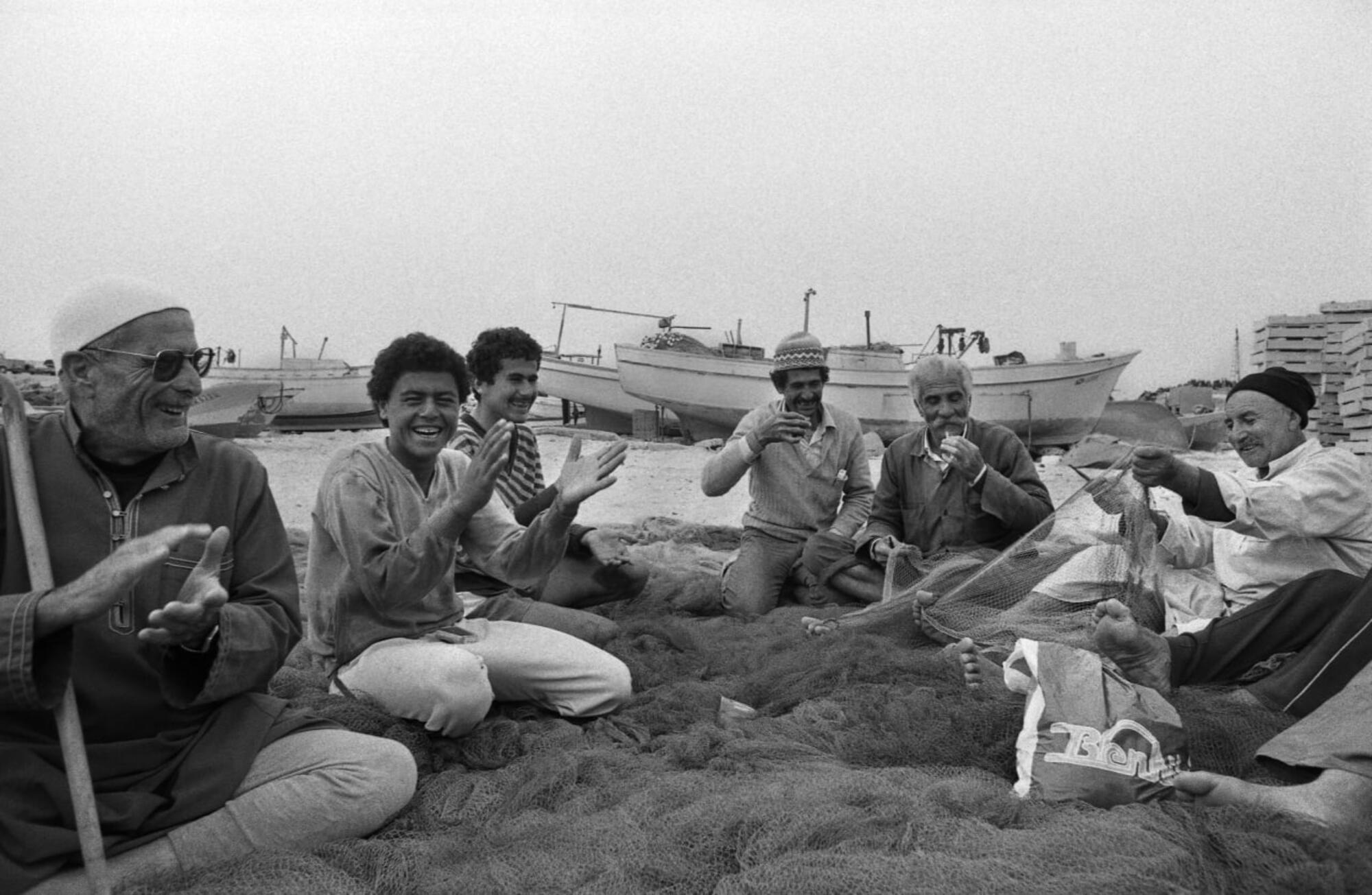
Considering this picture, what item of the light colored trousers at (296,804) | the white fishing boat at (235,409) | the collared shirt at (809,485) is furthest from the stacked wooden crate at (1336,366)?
the white fishing boat at (235,409)

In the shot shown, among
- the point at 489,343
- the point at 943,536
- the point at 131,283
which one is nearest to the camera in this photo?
the point at 131,283

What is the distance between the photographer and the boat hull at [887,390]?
22562 mm

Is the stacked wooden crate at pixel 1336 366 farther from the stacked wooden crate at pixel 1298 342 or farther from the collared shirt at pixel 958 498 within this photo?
the collared shirt at pixel 958 498

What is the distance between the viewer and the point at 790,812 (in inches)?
79.2

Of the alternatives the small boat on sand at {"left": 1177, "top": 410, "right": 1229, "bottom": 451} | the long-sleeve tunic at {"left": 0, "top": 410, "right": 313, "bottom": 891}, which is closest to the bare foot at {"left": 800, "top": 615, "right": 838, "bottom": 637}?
the long-sleeve tunic at {"left": 0, "top": 410, "right": 313, "bottom": 891}

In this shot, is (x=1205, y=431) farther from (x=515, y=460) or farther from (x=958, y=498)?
(x=515, y=460)

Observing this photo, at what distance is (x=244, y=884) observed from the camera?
1.93m

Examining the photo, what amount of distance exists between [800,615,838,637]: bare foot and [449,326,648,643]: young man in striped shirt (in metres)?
0.87

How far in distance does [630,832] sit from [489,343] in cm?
287

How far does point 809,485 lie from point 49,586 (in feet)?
13.1

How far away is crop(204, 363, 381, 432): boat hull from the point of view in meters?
31.0

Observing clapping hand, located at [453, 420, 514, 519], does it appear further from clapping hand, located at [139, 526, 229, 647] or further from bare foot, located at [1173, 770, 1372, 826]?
bare foot, located at [1173, 770, 1372, 826]

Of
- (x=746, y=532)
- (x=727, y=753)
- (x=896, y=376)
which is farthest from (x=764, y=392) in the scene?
(x=727, y=753)

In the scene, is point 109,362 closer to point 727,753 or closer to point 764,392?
point 727,753
